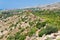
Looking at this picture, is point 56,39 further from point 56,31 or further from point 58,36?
point 56,31

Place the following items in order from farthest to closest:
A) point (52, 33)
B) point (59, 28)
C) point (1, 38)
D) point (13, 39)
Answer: point (1, 38), point (13, 39), point (59, 28), point (52, 33)

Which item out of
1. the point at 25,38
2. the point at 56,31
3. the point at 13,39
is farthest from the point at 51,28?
the point at 13,39

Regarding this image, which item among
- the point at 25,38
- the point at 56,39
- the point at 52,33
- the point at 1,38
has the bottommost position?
the point at 56,39

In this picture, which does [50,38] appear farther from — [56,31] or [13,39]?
[13,39]

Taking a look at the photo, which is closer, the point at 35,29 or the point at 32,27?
the point at 35,29

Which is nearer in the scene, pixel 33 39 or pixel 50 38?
pixel 50 38

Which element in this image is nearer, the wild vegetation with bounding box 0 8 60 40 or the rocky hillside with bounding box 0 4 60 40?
the rocky hillside with bounding box 0 4 60 40

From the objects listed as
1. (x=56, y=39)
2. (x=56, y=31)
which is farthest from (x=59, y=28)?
(x=56, y=39)

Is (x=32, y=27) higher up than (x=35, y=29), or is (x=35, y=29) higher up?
(x=32, y=27)

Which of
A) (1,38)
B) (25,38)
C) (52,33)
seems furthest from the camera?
(1,38)

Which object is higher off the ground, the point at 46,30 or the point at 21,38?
the point at 21,38

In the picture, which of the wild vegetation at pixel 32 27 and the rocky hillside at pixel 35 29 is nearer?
the rocky hillside at pixel 35 29
